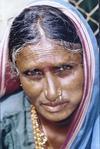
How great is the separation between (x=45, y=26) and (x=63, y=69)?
17 centimetres

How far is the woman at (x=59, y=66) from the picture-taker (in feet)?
7.66

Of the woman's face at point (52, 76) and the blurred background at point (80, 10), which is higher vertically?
the blurred background at point (80, 10)

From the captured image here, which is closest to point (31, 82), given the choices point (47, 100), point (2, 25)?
point (47, 100)

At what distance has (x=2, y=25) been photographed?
248cm

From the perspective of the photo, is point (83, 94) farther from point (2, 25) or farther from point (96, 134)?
point (2, 25)

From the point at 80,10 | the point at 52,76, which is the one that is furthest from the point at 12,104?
the point at 80,10

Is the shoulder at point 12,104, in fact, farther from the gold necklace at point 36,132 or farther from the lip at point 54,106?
the lip at point 54,106

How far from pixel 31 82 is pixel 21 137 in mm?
242

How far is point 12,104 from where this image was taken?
2512 millimetres

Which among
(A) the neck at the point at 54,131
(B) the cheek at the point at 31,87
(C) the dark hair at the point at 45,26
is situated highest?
(C) the dark hair at the point at 45,26

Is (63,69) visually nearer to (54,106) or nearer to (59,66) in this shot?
(59,66)

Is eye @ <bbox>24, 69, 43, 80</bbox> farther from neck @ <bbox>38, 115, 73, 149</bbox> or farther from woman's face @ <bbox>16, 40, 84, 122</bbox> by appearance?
neck @ <bbox>38, 115, 73, 149</bbox>

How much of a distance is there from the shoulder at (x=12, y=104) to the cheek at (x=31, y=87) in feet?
0.34

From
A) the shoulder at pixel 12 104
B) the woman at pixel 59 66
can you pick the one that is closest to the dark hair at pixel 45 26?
the woman at pixel 59 66
